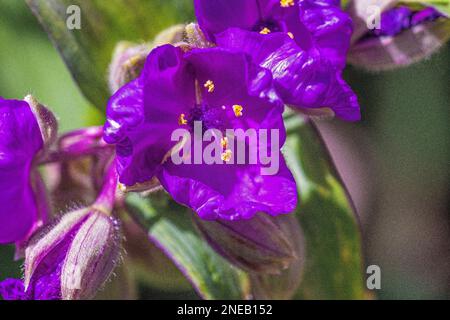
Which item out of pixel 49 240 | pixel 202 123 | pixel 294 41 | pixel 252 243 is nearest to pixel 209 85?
pixel 202 123

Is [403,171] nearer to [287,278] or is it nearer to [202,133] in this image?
[287,278]

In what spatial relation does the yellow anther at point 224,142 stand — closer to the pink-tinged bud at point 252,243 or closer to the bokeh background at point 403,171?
the pink-tinged bud at point 252,243

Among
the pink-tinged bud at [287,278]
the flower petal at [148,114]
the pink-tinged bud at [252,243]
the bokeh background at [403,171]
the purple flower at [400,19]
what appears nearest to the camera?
the flower petal at [148,114]

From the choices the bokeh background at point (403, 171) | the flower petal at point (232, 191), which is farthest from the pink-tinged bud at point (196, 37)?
the bokeh background at point (403, 171)

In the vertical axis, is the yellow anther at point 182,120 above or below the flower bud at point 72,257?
above

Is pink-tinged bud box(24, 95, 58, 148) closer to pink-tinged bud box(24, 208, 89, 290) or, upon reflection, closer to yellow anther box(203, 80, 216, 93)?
pink-tinged bud box(24, 208, 89, 290)

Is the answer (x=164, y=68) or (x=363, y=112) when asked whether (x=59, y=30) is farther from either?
(x=363, y=112)
